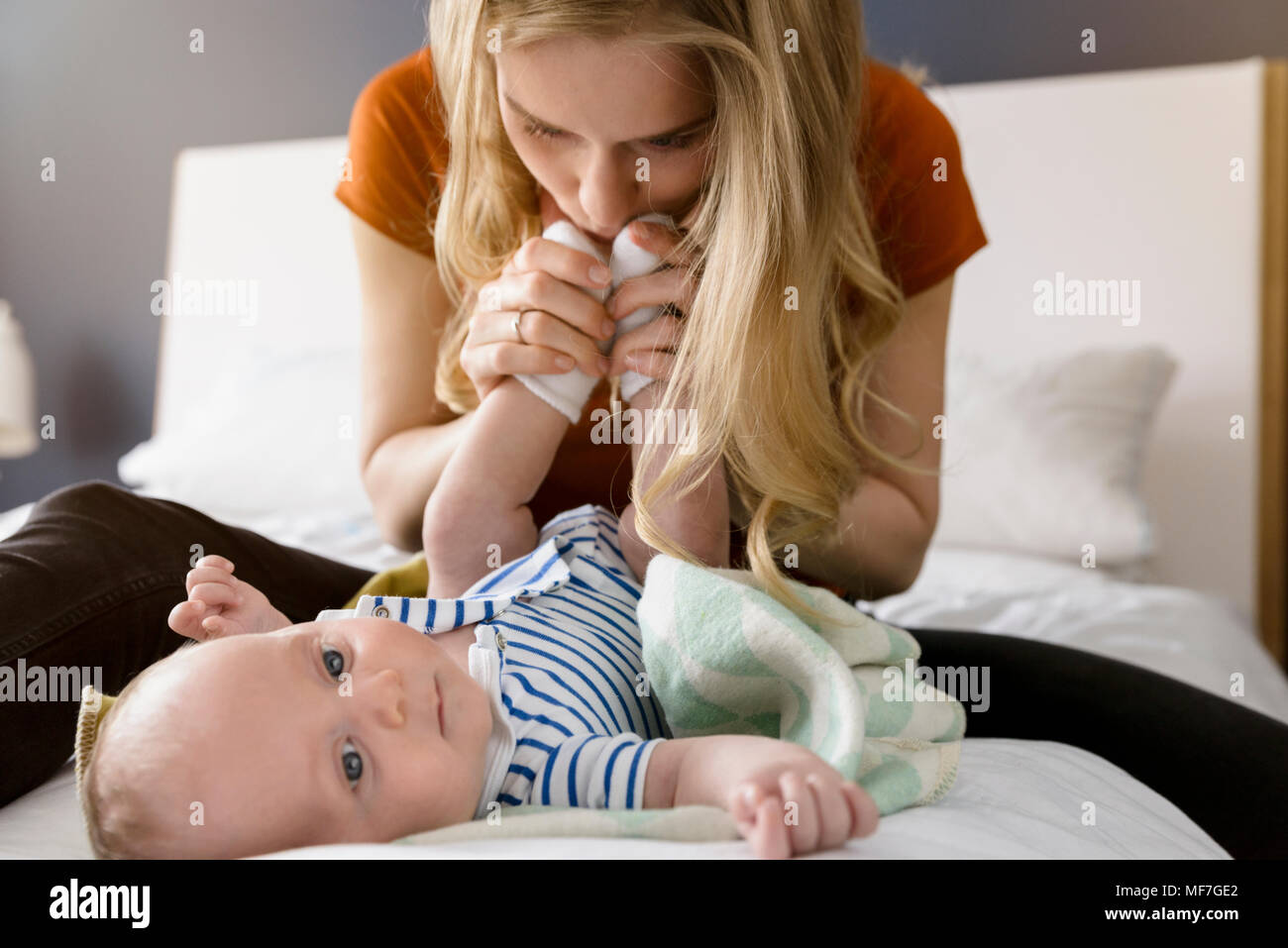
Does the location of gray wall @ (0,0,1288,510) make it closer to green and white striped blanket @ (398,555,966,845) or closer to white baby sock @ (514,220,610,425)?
white baby sock @ (514,220,610,425)

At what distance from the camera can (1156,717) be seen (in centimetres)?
89

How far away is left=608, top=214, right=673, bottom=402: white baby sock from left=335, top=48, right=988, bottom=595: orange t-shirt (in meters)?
0.18

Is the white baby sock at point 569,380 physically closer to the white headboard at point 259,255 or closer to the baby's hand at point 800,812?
the baby's hand at point 800,812

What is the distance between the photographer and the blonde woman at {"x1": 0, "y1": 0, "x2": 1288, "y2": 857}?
79 cm

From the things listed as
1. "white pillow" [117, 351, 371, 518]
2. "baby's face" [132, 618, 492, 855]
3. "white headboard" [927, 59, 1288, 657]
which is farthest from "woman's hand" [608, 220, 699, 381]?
"white headboard" [927, 59, 1288, 657]

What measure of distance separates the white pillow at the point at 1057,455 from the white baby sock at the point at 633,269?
1020 mm

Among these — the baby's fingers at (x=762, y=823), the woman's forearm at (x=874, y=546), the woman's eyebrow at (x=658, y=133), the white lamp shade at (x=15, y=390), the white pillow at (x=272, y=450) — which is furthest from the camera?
the white lamp shade at (x=15, y=390)

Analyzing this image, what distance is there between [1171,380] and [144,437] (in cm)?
233

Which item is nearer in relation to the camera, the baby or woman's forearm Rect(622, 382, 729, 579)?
the baby

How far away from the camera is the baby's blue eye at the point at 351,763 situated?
57 cm

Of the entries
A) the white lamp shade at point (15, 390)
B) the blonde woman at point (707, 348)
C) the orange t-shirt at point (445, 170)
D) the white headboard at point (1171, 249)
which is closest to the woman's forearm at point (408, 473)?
the blonde woman at point (707, 348)

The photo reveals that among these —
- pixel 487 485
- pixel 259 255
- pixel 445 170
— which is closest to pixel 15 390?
pixel 259 255

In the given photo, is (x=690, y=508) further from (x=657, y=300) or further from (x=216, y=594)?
(x=216, y=594)
